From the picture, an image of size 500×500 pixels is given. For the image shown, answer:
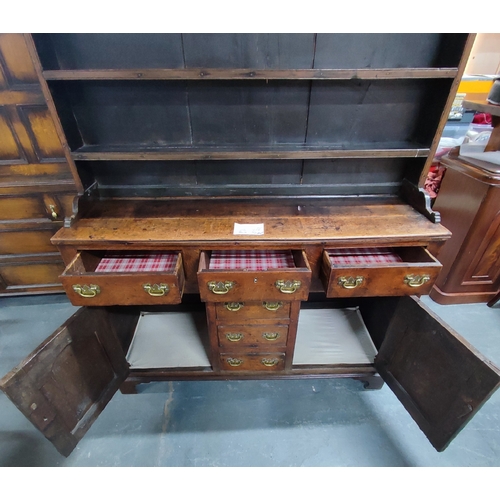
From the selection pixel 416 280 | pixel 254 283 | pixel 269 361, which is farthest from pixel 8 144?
pixel 416 280

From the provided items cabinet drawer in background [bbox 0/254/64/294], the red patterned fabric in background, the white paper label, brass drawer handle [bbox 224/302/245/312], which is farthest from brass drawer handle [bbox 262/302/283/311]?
the red patterned fabric in background

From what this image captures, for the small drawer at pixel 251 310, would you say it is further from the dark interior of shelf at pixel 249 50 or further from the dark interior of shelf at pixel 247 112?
the dark interior of shelf at pixel 249 50

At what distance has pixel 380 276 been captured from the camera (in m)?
1.17

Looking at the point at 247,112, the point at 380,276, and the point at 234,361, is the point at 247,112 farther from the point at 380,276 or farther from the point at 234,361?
the point at 234,361

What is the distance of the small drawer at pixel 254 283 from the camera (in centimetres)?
110

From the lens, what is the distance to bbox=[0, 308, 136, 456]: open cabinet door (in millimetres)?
949

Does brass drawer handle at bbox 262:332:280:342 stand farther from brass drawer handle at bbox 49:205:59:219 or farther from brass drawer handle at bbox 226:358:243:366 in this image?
brass drawer handle at bbox 49:205:59:219

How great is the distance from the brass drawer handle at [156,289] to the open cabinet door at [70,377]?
307 millimetres

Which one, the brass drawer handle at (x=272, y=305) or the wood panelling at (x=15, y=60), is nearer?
the brass drawer handle at (x=272, y=305)

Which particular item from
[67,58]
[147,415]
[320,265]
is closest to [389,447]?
[320,265]

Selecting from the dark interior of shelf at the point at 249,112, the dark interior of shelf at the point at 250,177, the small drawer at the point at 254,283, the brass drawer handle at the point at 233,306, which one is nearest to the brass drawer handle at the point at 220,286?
the small drawer at the point at 254,283

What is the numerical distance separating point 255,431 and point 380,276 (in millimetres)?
1000

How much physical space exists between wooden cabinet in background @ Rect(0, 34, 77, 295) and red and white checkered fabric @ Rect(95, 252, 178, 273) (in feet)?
2.08
